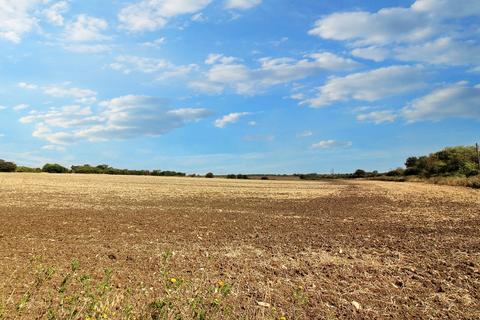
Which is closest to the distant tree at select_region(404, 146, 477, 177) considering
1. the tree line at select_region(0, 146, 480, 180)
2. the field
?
the tree line at select_region(0, 146, 480, 180)

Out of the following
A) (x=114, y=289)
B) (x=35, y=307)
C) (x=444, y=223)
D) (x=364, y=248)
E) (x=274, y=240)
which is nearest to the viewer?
(x=35, y=307)

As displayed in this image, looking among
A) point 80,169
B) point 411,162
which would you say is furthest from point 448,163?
point 80,169

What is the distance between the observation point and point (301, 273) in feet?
25.3

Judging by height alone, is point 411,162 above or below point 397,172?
above

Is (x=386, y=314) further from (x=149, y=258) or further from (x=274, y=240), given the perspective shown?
(x=274, y=240)

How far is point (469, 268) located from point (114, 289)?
6674 millimetres

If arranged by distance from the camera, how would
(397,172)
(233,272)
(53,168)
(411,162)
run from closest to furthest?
(233,272)
(53,168)
(411,162)
(397,172)

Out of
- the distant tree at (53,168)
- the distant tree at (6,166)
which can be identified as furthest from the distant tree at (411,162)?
the distant tree at (6,166)

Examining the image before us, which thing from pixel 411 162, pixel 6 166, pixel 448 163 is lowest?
pixel 6 166

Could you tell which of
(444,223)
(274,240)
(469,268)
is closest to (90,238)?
(274,240)

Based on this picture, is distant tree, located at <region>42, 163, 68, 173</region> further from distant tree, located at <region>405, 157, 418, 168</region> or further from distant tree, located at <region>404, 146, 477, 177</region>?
distant tree, located at <region>405, 157, 418, 168</region>

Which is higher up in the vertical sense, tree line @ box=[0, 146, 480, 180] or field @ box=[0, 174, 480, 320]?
tree line @ box=[0, 146, 480, 180]

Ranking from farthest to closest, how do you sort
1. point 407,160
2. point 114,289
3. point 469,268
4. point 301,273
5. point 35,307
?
1. point 407,160
2. point 469,268
3. point 301,273
4. point 114,289
5. point 35,307

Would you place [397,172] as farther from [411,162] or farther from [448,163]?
[448,163]
